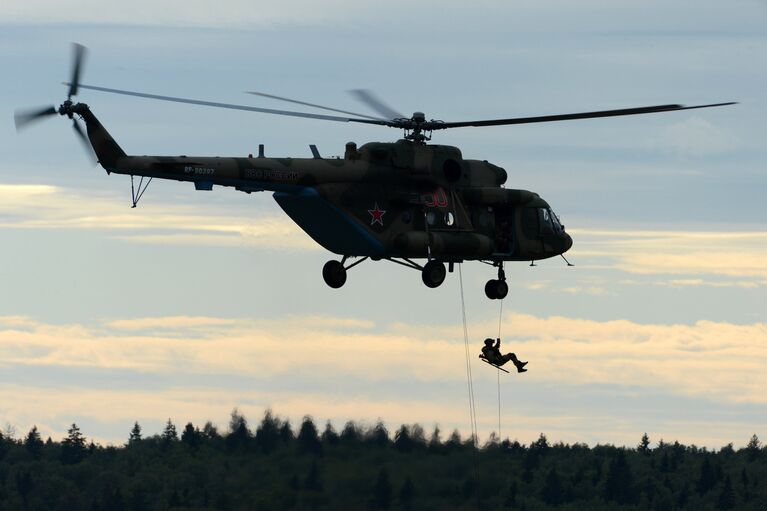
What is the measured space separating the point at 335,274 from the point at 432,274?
9.83 feet

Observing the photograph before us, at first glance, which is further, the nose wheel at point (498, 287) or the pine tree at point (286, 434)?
the pine tree at point (286, 434)

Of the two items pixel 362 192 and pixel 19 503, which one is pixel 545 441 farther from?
pixel 362 192

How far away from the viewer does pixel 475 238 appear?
1896 inches

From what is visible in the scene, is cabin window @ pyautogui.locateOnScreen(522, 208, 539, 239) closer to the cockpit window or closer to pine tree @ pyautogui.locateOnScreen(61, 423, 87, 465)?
the cockpit window

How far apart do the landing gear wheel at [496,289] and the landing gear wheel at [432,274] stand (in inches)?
150

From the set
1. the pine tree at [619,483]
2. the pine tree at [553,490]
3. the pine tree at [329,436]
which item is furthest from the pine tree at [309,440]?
the pine tree at [619,483]

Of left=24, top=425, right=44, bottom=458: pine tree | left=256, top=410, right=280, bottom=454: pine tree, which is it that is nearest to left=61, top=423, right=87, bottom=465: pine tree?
left=24, top=425, right=44, bottom=458: pine tree

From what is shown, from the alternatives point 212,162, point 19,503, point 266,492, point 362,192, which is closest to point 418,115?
point 362,192

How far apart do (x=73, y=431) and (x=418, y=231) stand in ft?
430

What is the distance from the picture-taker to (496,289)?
50562 mm

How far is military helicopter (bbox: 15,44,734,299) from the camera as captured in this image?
4316 centimetres

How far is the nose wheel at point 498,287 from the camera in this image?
50.6m

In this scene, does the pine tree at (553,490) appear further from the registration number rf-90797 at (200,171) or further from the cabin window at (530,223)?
the registration number rf-90797 at (200,171)

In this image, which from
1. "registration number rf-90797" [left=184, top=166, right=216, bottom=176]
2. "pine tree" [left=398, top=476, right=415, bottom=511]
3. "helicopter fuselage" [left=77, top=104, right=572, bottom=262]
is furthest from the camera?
"pine tree" [left=398, top=476, right=415, bottom=511]
